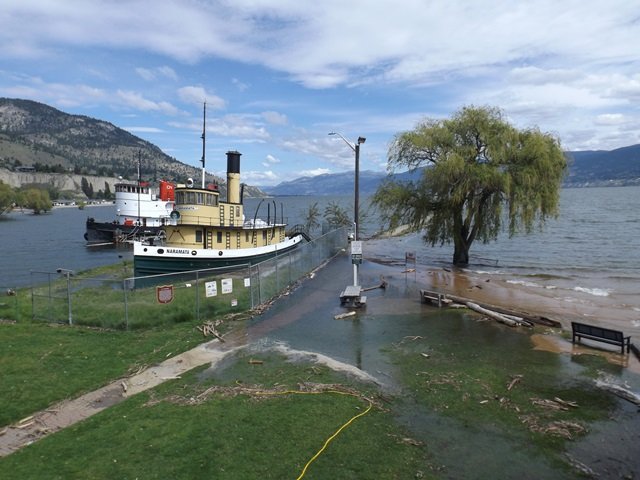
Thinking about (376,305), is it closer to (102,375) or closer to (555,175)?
(102,375)

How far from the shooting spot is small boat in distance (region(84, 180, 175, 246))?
5975 centimetres

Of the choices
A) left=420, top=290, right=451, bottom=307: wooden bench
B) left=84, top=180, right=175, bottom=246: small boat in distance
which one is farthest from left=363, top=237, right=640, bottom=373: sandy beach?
left=84, top=180, right=175, bottom=246: small boat in distance

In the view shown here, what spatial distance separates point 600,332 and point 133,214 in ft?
197

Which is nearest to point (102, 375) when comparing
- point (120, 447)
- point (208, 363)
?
point (208, 363)

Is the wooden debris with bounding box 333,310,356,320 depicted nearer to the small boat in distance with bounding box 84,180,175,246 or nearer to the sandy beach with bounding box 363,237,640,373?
the sandy beach with bounding box 363,237,640,373

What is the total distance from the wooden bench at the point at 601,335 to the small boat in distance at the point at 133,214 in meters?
52.4

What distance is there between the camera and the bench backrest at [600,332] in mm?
13320

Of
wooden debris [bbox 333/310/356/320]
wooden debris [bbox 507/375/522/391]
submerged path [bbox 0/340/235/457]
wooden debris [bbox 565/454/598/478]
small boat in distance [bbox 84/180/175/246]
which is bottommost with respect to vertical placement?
submerged path [bbox 0/340/235/457]

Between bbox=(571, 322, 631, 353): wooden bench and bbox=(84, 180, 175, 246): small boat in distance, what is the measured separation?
172 feet

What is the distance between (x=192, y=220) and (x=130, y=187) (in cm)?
3601

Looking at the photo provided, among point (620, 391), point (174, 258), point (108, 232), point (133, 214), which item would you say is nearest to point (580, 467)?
point (620, 391)

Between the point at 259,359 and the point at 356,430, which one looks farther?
the point at 259,359

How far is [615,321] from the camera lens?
17.6 metres

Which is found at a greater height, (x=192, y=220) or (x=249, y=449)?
(x=192, y=220)
